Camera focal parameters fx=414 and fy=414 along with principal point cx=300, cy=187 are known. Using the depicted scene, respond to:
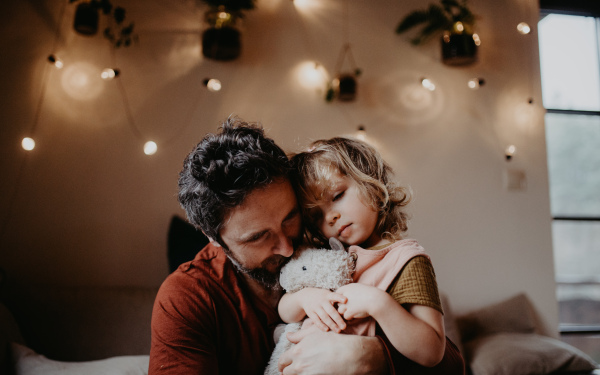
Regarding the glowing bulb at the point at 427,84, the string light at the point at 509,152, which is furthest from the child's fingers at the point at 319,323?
the string light at the point at 509,152

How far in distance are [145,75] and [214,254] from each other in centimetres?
170

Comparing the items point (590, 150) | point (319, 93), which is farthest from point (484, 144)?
point (319, 93)

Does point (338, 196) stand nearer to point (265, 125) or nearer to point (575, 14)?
point (265, 125)

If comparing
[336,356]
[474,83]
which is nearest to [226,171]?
[336,356]

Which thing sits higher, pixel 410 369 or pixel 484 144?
pixel 484 144

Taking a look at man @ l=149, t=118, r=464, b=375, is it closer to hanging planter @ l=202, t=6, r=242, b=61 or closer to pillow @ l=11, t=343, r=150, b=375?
pillow @ l=11, t=343, r=150, b=375

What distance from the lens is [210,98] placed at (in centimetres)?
269

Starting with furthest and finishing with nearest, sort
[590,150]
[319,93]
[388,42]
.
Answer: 1. [590,150]
2. [388,42]
3. [319,93]

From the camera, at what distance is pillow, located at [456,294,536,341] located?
105 inches

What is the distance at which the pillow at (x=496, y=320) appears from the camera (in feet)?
8.79

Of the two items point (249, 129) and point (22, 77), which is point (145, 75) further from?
point (249, 129)

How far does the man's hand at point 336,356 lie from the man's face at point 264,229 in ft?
0.80

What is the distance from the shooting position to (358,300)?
98cm

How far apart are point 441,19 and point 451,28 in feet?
0.32
